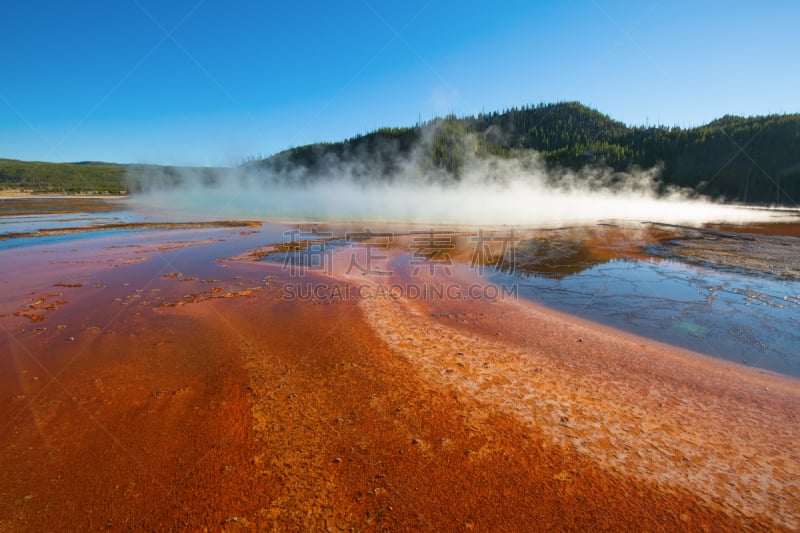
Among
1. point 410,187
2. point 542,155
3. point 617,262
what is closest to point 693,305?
point 617,262

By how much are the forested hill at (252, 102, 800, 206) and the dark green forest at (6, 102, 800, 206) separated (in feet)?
0.72

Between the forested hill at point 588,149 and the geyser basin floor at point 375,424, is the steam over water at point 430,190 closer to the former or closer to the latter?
the forested hill at point 588,149

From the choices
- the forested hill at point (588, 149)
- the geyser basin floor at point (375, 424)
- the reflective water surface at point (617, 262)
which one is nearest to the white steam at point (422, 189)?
the forested hill at point (588, 149)

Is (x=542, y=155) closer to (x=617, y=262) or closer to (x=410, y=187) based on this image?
(x=410, y=187)

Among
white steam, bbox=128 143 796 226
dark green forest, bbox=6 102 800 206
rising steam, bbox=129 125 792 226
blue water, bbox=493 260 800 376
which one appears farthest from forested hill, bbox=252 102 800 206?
blue water, bbox=493 260 800 376

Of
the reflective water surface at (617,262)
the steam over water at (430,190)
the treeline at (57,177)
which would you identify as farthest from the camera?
the treeline at (57,177)

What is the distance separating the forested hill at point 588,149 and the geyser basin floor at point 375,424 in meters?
66.0

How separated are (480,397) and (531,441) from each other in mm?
904

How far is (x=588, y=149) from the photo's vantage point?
84.3 meters

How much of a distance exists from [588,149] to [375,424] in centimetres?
9714

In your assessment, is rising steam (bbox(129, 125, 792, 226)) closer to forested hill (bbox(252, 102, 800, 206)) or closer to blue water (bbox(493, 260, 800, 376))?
forested hill (bbox(252, 102, 800, 206))

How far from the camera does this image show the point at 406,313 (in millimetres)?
7562

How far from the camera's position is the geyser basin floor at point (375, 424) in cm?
284

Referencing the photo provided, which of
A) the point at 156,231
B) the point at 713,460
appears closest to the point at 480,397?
the point at 713,460
